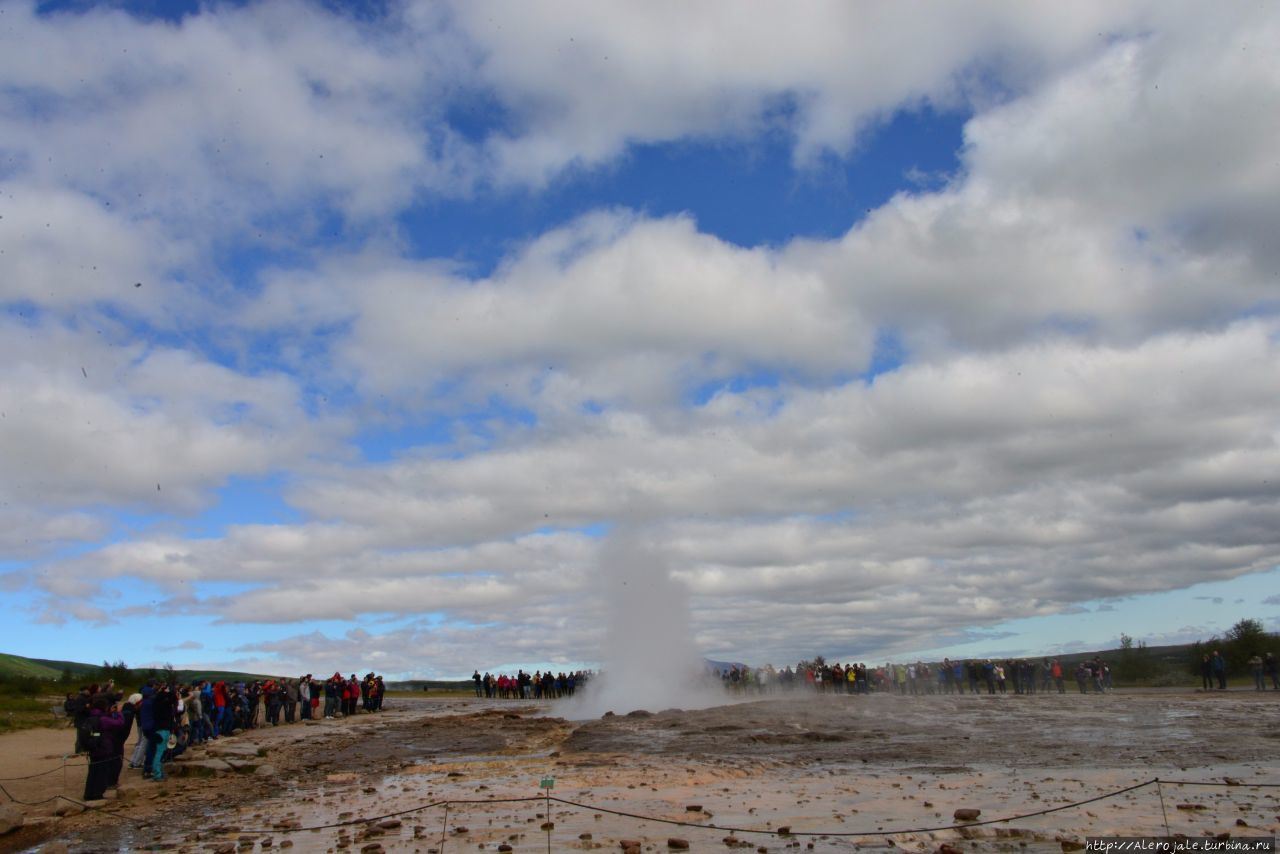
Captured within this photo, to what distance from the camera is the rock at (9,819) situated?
43.8 ft

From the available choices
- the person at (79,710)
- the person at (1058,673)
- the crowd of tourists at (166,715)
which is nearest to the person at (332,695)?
the crowd of tourists at (166,715)

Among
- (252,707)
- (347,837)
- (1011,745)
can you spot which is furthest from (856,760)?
(252,707)

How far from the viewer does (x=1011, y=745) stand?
71.5ft

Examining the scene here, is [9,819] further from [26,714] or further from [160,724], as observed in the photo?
[26,714]

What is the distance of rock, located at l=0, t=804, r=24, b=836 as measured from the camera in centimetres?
1335

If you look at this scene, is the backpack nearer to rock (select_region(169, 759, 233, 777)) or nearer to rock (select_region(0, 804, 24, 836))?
rock (select_region(0, 804, 24, 836))

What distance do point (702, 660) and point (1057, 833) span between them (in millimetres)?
45886

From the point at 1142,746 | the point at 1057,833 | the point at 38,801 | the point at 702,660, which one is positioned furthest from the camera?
the point at 702,660

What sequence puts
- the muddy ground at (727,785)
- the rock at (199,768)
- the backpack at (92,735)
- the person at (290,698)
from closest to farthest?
the muddy ground at (727,785), the backpack at (92,735), the rock at (199,768), the person at (290,698)

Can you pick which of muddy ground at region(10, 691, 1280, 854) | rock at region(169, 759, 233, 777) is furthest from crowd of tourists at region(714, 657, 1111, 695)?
rock at region(169, 759, 233, 777)

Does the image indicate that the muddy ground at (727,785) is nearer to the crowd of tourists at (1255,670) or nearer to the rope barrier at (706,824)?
the rope barrier at (706,824)

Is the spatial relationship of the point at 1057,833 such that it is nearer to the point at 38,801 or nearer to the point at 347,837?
the point at 347,837

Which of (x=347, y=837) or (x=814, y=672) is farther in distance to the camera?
(x=814, y=672)

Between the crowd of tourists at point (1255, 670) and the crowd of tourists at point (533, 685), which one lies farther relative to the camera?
the crowd of tourists at point (533, 685)
